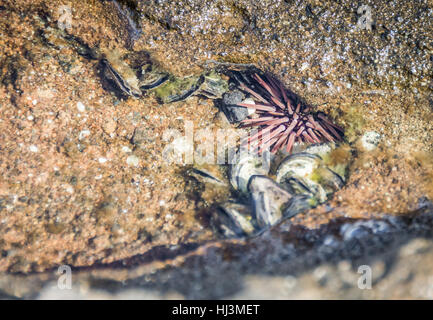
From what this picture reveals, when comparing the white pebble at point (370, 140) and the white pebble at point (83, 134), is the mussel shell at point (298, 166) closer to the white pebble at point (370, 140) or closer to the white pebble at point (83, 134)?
the white pebble at point (370, 140)

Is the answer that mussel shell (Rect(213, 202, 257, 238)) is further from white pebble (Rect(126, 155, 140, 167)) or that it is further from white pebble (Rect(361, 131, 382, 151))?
white pebble (Rect(361, 131, 382, 151))

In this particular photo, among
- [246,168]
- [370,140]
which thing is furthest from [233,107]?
[370,140]

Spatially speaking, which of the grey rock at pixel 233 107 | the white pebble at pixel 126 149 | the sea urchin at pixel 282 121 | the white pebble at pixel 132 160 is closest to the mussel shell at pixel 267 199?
the sea urchin at pixel 282 121

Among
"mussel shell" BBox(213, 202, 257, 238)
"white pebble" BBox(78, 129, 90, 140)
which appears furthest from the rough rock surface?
"mussel shell" BBox(213, 202, 257, 238)

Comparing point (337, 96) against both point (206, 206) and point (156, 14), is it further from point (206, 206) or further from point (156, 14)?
point (156, 14)

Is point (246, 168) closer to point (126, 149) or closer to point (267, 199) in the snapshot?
point (267, 199)
